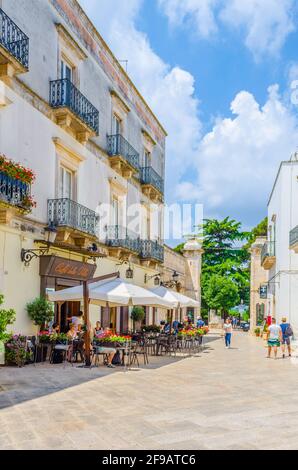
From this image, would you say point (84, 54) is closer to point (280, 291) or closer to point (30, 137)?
point (30, 137)

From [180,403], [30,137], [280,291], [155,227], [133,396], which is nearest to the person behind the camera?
[180,403]

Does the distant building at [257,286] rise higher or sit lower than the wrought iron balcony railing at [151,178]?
lower

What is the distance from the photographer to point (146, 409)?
852 centimetres

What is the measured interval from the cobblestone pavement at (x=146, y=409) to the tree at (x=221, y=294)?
105 feet

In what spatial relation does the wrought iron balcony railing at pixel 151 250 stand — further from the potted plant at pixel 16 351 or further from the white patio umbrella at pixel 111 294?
the potted plant at pixel 16 351

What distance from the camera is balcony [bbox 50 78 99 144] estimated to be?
639 inches

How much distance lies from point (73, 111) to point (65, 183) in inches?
89.4

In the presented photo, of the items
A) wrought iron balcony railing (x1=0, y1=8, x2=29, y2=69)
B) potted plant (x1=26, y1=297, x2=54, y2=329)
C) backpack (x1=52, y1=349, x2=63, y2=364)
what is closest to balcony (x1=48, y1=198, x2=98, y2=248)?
potted plant (x1=26, y1=297, x2=54, y2=329)

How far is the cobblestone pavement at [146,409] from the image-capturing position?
6.50m

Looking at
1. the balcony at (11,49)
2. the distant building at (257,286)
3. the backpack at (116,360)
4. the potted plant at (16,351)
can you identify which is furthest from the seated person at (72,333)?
the distant building at (257,286)

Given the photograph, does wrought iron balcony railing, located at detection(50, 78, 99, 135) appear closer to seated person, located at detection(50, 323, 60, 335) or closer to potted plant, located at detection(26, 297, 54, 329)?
Result: potted plant, located at detection(26, 297, 54, 329)
